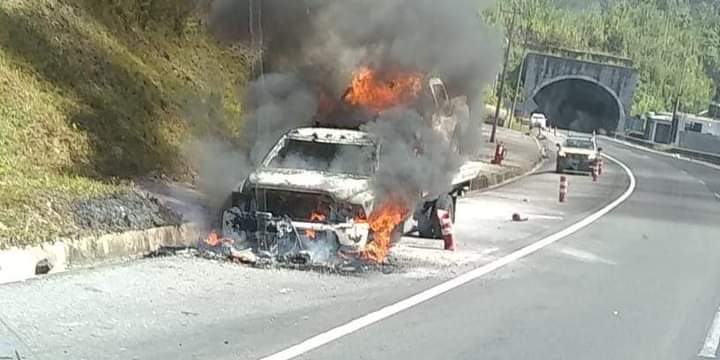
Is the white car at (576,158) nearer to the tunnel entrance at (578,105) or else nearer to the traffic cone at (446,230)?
the traffic cone at (446,230)

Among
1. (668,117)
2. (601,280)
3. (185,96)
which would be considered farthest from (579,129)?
(601,280)

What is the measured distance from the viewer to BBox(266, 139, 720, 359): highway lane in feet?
27.3

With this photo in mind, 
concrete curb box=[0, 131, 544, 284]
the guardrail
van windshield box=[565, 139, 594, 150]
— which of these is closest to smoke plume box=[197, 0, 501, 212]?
concrete curb box=[0, 131, 544, 284]

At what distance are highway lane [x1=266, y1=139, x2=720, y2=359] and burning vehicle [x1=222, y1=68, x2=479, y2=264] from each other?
5.15 ft

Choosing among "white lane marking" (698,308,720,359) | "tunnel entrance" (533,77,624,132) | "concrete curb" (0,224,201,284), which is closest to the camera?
"white lane marking" (698,308,720,359)

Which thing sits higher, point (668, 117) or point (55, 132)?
point (55, 132)

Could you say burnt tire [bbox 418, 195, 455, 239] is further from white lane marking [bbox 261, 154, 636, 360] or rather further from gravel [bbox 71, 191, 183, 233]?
gravel [bbox 71, 191, 183, 233]

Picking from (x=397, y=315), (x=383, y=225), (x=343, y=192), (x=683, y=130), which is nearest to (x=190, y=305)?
(x=397, y=315)

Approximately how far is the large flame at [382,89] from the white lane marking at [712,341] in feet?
19.8

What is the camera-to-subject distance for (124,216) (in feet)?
41.7

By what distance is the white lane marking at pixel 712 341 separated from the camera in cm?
884

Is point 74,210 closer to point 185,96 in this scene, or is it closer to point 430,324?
point 430,324

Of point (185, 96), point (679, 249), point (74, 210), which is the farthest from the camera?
point (185, 96)

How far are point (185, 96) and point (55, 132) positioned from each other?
6.39m
